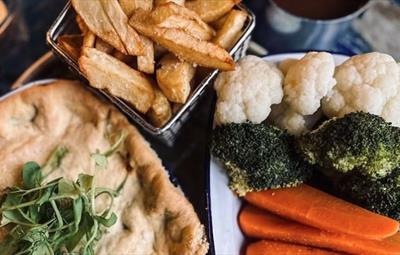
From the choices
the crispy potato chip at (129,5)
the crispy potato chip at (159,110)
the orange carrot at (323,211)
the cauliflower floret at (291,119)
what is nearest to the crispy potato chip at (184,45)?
the crispy potato chip at (129,5)

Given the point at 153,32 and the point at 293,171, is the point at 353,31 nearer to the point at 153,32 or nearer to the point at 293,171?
the point at 293,171

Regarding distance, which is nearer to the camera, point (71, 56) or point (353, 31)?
point (71, 56)

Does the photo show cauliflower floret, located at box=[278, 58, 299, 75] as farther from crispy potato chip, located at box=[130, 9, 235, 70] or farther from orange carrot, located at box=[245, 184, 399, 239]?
orange carrot, located at box=[245, 184, 399, 239]

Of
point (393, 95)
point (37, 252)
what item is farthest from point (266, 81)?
point (37, 252)

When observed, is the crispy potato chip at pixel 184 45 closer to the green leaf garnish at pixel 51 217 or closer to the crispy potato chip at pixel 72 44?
the crispy potato chip at pixel 72 44

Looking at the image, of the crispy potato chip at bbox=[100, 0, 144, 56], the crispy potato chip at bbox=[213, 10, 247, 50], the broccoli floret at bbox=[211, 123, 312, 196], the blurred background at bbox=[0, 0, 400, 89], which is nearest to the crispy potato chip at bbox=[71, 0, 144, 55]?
the crispy potato chip at bbox=[100, 0, 144, 56]

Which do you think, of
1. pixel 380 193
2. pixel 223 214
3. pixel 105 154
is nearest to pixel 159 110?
pixel 105 154

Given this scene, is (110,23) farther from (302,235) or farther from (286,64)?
(302,235)
